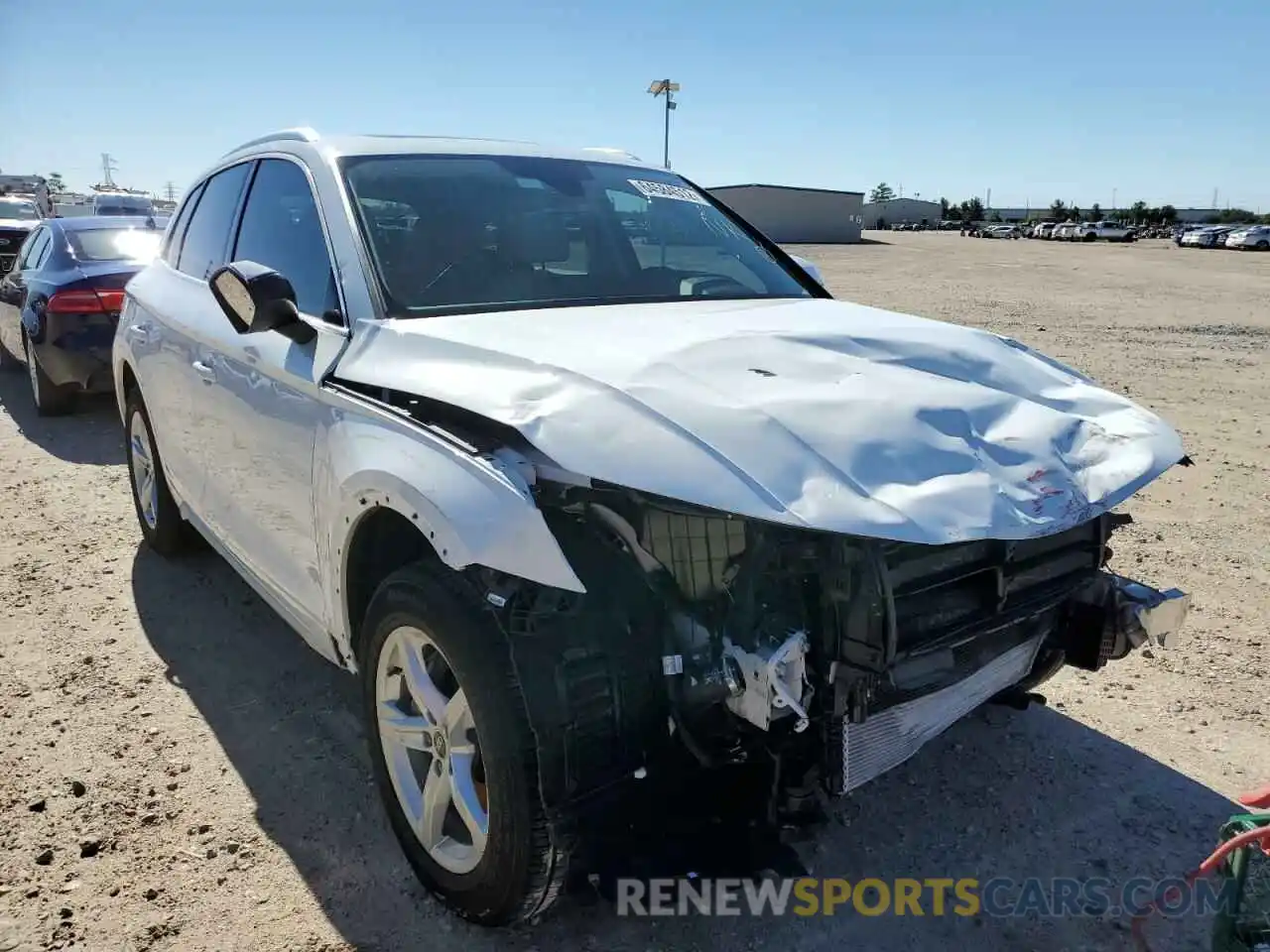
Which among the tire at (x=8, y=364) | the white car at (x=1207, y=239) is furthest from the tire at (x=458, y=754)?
the white car at (x=1207, y=239)

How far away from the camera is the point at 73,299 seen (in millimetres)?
7594

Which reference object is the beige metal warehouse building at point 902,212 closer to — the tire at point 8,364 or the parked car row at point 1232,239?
the parked car row at point 1232,239

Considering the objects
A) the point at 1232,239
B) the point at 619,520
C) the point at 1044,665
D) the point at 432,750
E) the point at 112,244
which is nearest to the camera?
the point at 619,520

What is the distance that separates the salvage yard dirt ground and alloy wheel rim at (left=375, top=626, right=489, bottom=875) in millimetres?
210

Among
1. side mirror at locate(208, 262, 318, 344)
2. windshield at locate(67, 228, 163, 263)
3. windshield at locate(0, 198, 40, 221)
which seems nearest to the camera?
side mirror at locate(208, 262, 318, 344)

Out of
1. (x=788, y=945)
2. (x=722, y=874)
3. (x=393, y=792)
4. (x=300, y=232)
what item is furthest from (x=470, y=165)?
(x=788, y=945)

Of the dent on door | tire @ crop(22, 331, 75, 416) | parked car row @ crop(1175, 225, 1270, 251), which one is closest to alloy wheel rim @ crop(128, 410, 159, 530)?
the dent on door

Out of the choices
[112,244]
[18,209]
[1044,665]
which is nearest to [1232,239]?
[18,209]

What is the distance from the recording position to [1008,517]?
6.61 feet

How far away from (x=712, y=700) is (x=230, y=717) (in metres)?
2.17

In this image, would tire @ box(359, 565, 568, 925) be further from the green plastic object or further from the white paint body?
the green plastic object

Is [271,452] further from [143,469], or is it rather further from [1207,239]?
[1207,239]

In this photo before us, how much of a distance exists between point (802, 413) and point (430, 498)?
86cm

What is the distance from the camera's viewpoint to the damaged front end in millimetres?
2059
